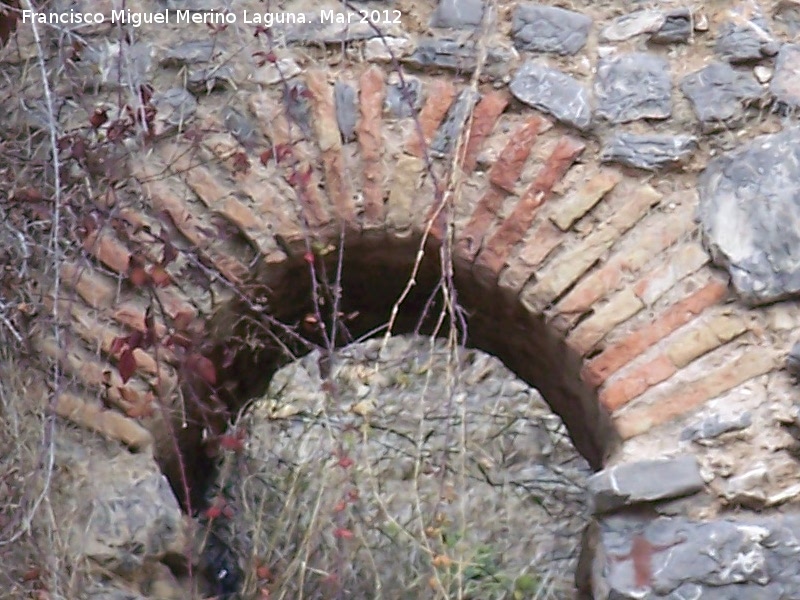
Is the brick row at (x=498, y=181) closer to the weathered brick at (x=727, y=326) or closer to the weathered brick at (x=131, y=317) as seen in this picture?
the weathered brick at (x=727, y=326)

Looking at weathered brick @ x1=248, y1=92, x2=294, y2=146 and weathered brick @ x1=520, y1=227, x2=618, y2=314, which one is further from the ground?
weathered brick @ x1=248, y1=92, x2=294, y2=146

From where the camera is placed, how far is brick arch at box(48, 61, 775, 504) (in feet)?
8.02

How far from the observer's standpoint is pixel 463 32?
2.61 m

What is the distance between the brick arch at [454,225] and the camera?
2445 millimetres

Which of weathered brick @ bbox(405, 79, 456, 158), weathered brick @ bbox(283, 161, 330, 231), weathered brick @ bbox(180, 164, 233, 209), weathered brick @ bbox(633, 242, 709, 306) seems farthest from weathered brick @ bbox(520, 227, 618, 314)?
weathered brick @ bbox(180, 164, 233, 209)

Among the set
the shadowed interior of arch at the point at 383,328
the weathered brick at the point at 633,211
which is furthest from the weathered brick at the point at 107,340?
the weathered brick at the point at 633,211

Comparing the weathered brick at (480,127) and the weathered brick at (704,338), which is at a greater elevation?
the weathered brick at (480,127)

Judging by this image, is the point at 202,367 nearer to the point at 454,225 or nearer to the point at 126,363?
the point at 126,363

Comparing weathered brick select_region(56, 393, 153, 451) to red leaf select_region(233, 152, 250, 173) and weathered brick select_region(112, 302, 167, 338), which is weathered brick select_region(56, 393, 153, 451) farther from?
red leaf select_region(233, 152, 250, 173)

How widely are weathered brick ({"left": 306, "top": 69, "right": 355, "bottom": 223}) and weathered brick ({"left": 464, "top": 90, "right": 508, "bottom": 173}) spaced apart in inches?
10.3

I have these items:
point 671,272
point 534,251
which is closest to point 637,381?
point 671,272

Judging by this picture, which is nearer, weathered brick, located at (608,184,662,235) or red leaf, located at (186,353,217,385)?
red leaf, located at (186,353,217,385)

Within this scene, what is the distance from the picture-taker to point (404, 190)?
8.44 ft

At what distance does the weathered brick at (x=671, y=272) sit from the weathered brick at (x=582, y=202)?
19 centimetres
